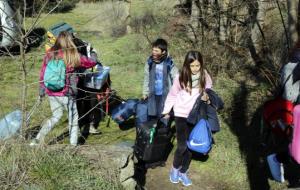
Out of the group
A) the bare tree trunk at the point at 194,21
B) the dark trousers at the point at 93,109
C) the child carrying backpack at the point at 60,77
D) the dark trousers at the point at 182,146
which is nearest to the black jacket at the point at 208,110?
the dark trousers at the point at 182,146

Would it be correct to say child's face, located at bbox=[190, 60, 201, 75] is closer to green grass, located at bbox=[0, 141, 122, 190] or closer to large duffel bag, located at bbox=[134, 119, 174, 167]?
large duffel bag, located at bbox=[134, 119, 174, 167]

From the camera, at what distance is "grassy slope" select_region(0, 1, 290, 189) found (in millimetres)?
6426

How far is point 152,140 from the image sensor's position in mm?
6059

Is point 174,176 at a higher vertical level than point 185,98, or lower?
lower

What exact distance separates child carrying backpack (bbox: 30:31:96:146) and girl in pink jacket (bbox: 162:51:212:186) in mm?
1194

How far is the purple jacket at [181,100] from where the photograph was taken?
19.1ft

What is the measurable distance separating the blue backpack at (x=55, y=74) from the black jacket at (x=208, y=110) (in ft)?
5.13

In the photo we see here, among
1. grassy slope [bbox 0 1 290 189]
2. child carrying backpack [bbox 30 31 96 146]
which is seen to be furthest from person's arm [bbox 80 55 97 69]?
grassy slope [bbox 0 1 290 189]

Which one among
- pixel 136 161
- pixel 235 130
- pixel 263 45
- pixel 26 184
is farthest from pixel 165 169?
pixel 263 45

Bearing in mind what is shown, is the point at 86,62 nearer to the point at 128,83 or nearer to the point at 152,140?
the point at 152,140

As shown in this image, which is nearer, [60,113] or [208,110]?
[208,110]

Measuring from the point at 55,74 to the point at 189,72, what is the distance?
5.17ft

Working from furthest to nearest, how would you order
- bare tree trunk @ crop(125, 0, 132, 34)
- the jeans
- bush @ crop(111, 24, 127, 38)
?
bush @ crop(111, 24, 127, 38) < bare tree trunk @ crop(125, 0, 132, 34) < the jeans

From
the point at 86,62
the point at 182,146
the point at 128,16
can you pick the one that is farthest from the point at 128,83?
the point at 128,16
